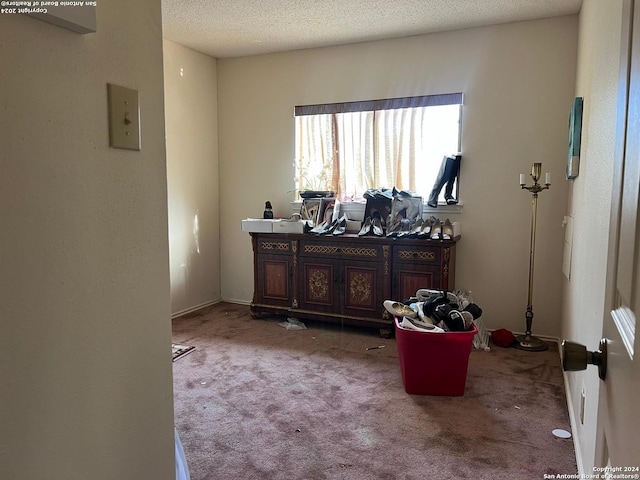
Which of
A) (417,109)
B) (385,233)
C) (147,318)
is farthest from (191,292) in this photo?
(147,318)

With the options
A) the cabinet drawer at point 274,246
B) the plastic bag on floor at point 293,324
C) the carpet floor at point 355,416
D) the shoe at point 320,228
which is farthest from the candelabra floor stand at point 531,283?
the cabinet drawer at point 274,246

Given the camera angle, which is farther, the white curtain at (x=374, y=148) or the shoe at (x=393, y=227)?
the white curtain at (x=374, y=148)

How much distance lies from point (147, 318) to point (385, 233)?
281 cm

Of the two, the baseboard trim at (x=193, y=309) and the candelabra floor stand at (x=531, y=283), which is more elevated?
the candelabra floor stand at (x=531, y=283)

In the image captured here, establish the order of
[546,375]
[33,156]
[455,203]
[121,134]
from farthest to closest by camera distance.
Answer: [455,203] → [546,375] → [121,134] → [33,156]

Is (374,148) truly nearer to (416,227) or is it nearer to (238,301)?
(416,227)

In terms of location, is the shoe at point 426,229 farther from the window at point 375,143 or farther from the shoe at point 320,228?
the shoe at point 320,228

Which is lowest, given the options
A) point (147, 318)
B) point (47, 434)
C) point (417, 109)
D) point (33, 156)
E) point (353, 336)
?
point (353, 336)

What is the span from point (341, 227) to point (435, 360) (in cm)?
162

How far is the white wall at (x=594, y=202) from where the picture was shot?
1.50 m

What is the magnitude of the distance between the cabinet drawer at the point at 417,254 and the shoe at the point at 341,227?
508 millimetres

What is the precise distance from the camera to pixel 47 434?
76 cm

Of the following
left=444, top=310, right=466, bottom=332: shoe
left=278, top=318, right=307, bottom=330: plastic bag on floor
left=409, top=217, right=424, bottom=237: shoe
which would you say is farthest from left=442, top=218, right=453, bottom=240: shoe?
left=278, top=318, right=307, bottom=330: plastic bag on floor

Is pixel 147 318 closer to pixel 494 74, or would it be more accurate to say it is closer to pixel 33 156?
pixel 33 156
